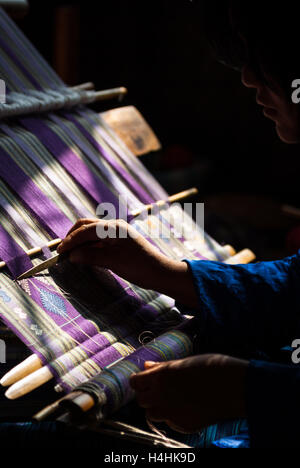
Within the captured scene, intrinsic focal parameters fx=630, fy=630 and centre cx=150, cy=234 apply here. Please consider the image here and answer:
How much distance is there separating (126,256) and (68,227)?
186mm

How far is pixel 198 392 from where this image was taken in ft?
3.37

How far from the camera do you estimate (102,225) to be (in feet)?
4.22

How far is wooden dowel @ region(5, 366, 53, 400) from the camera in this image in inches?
41.5

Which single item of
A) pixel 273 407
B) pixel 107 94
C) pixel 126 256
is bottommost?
pixel 273 407

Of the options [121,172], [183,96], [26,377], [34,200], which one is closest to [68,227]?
[34,200]

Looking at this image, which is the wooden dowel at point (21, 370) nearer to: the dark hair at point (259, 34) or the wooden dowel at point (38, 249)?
the wooden dowel at point (38, 249)

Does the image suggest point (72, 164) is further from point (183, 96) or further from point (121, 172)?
point (183, 96)

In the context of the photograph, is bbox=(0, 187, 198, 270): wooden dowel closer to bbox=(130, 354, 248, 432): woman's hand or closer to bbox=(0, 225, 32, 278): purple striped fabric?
bbox=(0, 225, 32, 278): purple striped fabric

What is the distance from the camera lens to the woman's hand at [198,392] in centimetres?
102

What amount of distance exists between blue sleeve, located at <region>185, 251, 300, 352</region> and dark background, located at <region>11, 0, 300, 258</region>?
118 inches

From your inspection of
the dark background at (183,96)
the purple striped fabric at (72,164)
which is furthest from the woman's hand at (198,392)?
the dark background at (183,96)

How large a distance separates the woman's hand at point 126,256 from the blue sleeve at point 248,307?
40mm

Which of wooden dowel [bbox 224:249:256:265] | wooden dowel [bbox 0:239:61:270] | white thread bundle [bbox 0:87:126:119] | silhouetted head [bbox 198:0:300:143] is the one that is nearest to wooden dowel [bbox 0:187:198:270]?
wooden dowel [bbox 0:239:61:270]
